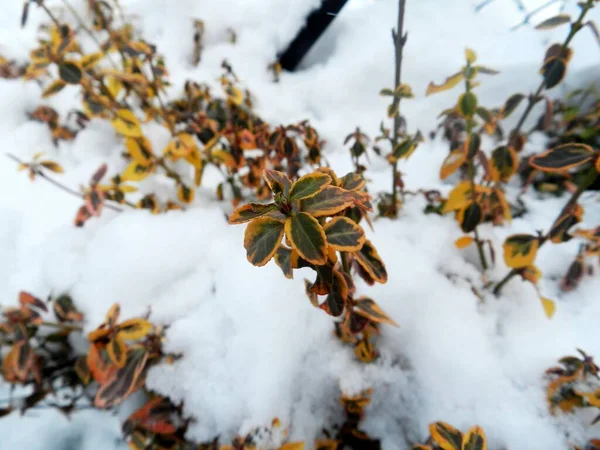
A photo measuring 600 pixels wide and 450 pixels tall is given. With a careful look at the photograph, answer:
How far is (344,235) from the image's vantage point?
376mm

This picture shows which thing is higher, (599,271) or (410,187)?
(410,187)

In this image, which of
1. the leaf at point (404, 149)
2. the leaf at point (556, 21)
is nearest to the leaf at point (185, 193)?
the leaf at point (404, 149)

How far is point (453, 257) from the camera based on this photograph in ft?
2.91

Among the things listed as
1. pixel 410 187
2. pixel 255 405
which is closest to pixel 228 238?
pixel 255 405

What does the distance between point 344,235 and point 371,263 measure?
0.11 m

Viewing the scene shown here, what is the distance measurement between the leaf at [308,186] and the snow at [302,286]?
50 centimetres

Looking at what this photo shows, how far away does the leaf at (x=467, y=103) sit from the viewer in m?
0.64

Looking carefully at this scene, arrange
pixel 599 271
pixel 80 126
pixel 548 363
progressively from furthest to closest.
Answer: pixel 80 126
pixel 599 271
pixel 548 363

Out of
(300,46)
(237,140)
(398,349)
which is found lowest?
(398,349)

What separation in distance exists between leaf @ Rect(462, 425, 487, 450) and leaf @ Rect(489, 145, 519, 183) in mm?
528

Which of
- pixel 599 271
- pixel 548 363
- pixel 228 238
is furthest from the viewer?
pixel 228 238

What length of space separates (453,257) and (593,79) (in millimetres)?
808

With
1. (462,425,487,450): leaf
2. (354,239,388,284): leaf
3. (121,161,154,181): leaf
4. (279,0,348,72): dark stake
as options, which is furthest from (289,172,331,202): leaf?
(279,0,348,72): dark stake

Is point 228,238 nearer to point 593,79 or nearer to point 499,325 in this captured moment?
point 499,325
